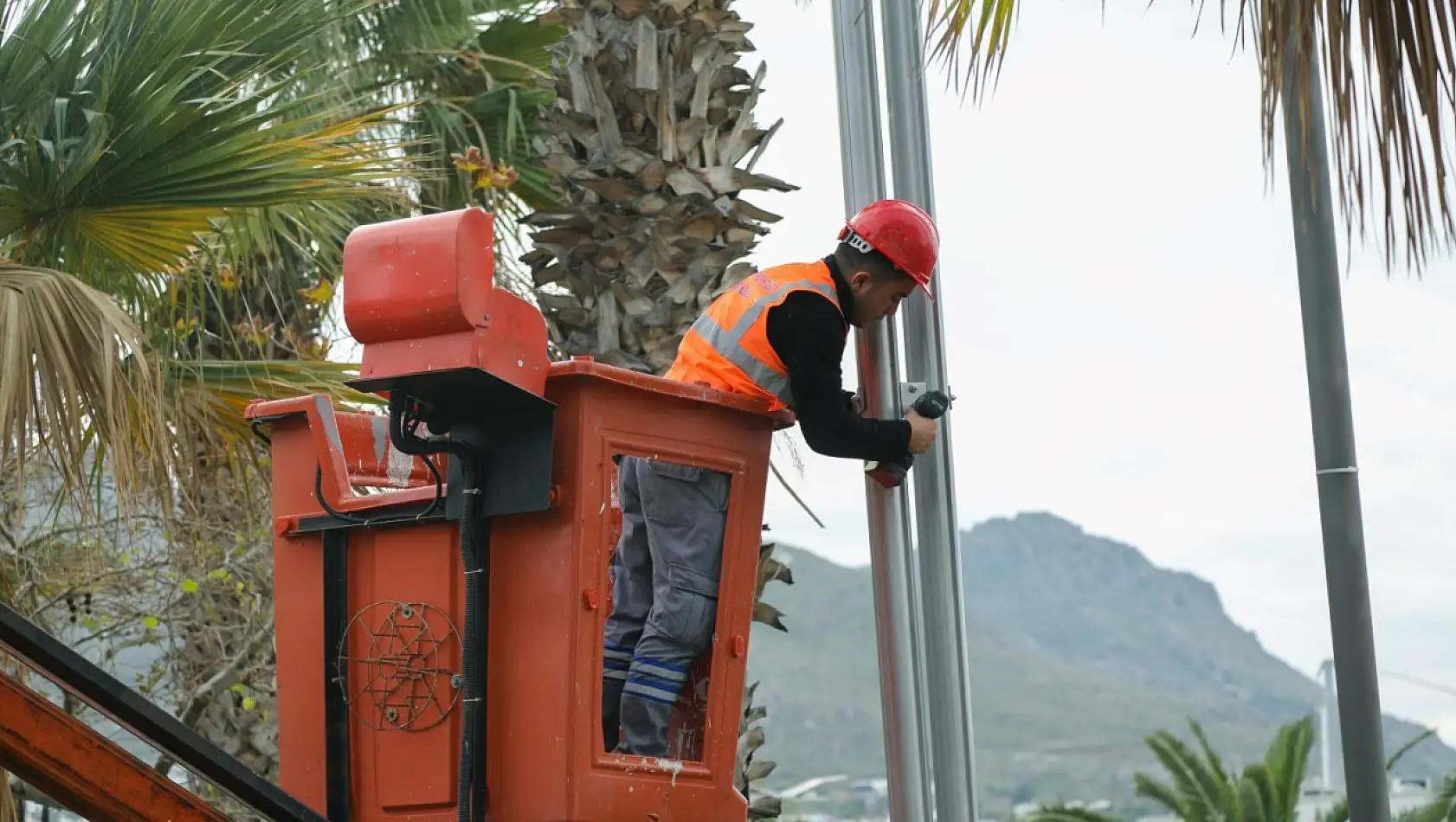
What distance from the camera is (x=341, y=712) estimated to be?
4.14 meters

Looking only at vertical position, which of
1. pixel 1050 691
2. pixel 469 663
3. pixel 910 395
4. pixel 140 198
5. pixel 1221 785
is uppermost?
pixel 1050 691

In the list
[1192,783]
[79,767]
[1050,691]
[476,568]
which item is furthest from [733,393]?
[1050,691]

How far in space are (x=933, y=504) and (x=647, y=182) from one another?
2449 millimetres

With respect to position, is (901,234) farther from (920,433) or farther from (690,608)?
(690,608)

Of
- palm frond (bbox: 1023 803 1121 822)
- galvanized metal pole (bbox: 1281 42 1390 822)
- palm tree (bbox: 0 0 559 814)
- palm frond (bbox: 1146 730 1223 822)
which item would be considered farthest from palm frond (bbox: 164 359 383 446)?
palm frond (bbox: 1146 730 1223 822)

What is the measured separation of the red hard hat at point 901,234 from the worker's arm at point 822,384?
0.20m

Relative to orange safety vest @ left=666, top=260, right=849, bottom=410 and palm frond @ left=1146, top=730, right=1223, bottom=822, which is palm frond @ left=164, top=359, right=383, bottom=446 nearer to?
orange safety vest @ left=666, top=260, right=849, bottom=410

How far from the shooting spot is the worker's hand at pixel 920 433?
429 centimetres

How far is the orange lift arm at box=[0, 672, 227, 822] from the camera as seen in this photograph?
11.8ft

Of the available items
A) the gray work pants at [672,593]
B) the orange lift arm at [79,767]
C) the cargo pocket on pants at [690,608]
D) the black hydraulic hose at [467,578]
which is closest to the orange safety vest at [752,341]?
the gray work pants at [672,593]

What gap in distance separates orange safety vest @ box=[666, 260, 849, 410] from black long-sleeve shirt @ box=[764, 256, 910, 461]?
31mm

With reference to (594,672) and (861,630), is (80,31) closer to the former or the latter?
(594,672)

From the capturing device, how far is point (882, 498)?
4.43m

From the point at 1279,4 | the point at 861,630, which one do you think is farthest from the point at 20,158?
the point at 861,630
